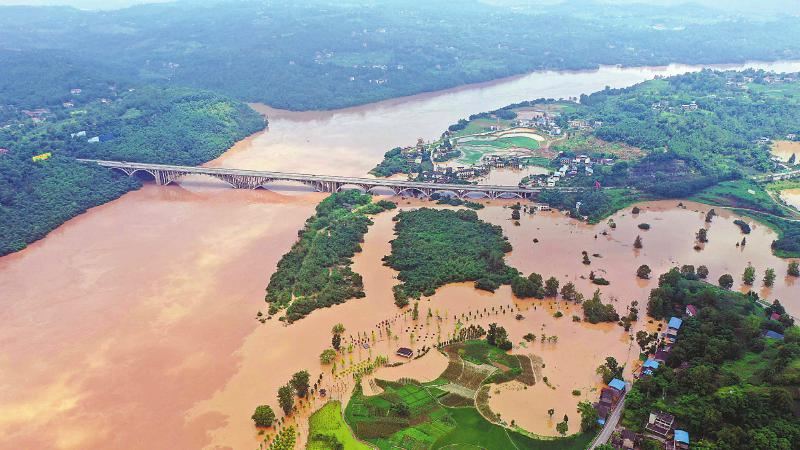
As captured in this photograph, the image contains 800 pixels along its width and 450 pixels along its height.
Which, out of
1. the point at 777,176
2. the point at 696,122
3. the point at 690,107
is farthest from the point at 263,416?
the point at 690,107

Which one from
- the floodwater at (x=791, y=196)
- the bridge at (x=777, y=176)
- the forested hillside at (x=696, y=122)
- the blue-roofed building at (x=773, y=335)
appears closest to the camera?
the blue-roofed building at (x=773, y=335)

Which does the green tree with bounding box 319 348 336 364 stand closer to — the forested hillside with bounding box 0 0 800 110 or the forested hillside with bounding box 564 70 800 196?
the forested hillside with bounding box 564 70 800 196

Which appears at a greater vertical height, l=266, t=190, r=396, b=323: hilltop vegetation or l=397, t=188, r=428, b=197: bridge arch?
l=397, t=188, r=428, b=197: bridge arch

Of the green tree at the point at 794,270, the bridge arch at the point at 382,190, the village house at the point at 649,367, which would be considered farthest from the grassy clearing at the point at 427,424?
the bridge arch at the point at 382,190

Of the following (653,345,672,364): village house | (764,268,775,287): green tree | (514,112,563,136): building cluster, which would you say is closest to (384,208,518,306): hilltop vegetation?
(653,345,672,364): village house

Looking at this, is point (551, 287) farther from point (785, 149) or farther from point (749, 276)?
point (785, 149)

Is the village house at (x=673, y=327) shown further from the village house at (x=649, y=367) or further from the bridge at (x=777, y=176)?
the bridge at (x=777, y=176)
